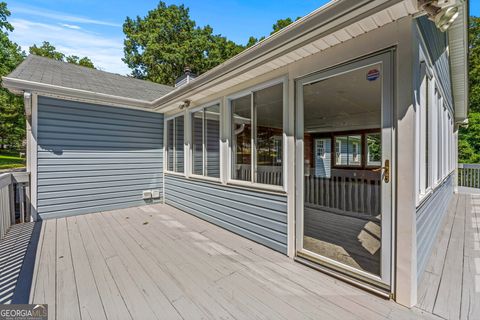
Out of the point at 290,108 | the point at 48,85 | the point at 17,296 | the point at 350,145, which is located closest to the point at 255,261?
the point at 290,108

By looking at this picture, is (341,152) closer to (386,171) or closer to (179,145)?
(179,145)

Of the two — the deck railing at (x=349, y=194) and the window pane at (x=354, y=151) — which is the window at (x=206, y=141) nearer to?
the deck railing at (x=349, y=194)

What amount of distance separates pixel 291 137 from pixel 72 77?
5780 mm

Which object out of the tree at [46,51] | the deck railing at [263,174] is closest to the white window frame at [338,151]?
the deck railing at [263,174]

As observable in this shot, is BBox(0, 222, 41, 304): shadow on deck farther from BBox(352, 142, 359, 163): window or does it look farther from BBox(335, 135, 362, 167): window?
BBox(352, 142, 359, 163): window

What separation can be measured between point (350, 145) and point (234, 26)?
6953mm

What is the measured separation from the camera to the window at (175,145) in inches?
225

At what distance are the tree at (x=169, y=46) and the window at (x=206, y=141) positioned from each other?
53.7 feet

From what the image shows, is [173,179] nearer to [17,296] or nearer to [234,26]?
[17,296]

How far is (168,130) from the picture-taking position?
6148 mm

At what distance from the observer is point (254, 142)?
3.66m

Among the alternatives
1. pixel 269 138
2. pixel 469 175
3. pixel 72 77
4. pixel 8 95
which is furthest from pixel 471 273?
pixel 8 95

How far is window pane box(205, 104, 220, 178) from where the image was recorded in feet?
14.9

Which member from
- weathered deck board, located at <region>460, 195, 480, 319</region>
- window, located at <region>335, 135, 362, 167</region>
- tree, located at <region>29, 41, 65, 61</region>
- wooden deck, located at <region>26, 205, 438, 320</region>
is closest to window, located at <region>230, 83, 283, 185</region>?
wooden deck, located at <region>26, 205, 438, 320</region>
